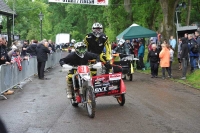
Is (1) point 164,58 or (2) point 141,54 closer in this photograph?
(1) point 164,58

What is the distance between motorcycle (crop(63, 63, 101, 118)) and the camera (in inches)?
372

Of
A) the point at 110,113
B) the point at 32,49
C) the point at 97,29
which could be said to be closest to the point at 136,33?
the point at 32,49

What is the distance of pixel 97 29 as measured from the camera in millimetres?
11242

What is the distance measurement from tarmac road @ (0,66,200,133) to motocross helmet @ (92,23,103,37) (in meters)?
1.90

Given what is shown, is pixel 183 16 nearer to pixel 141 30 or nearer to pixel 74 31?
pixel 141 30

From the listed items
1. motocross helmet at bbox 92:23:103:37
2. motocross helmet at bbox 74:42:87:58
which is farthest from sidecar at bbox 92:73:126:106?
motocross helmet at bbox 92:23:103:37

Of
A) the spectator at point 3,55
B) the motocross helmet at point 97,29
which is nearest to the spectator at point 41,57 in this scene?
the spectator at point 3,55

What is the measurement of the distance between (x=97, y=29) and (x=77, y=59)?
118 centimetres

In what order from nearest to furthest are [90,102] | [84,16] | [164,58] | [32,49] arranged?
[90,102], [164,58], [32,49], [84,16]

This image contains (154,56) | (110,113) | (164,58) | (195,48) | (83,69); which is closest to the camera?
(83,69)

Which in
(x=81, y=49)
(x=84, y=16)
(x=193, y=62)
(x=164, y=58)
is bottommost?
(x=193, y=62)

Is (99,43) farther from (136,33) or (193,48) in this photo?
(136,33)

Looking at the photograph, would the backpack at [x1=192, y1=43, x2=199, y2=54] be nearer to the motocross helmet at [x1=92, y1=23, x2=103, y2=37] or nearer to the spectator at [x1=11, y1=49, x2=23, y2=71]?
the spectator at [x1=11, y1=49, x2=23, y2=71]

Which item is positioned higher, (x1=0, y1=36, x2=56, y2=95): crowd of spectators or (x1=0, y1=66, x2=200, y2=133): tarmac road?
(x1=0, y1=36, x2=56, y2=95): crowd of spectators
